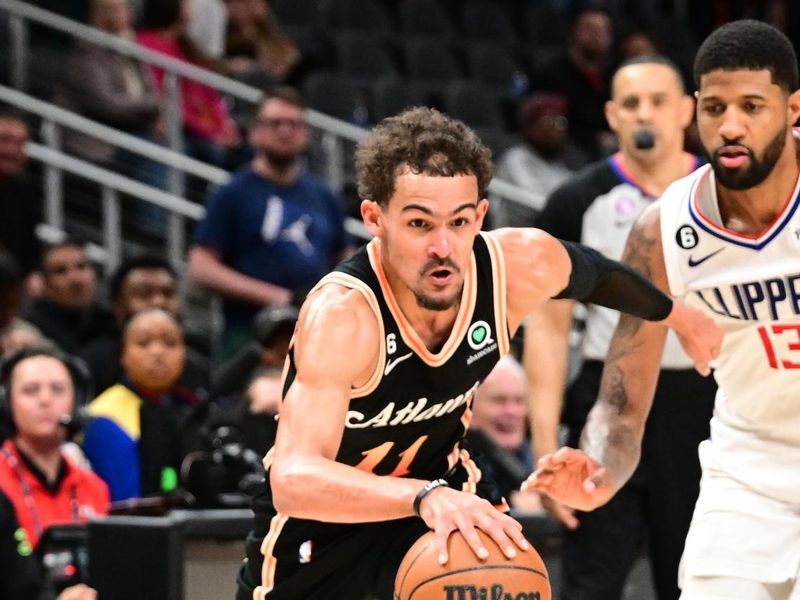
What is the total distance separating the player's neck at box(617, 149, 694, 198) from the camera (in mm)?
5840

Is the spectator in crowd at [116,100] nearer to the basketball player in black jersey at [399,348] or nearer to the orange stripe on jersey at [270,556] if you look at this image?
the basketball player in black jersey at [399,348]

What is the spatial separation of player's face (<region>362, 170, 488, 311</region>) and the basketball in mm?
595

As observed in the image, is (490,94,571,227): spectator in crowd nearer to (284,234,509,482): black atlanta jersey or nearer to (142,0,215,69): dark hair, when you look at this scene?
(142,0,215,69): dark hair

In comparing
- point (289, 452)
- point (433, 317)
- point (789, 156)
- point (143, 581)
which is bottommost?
point (143, 581)

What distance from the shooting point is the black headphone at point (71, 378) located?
6.36m

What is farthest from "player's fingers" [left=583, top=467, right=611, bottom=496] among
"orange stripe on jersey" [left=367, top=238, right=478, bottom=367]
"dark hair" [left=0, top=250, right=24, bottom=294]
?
"dark hair" [left=0, top=250, right=24, bottom=294]

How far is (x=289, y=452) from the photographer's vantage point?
12.0ft

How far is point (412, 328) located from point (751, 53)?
114 cm

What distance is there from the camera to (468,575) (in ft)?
A: 11.8

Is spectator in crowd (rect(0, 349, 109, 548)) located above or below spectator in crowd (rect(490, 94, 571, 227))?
below

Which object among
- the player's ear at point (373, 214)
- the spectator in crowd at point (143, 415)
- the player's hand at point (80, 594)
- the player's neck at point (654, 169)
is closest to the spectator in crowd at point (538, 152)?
the spectator in crowd at point (143, 415)

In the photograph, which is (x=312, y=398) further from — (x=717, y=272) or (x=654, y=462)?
(x=654, y=462)

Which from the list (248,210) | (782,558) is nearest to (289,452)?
(782,558)

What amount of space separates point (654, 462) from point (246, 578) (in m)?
1.67
